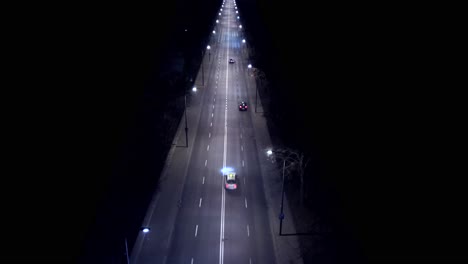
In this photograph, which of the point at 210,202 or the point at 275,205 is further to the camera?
the point at 210,202

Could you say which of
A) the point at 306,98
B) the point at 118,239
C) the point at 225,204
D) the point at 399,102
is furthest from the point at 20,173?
the point at 306,98

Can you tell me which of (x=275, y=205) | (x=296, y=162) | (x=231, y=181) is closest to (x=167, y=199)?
(x=231, y=181)

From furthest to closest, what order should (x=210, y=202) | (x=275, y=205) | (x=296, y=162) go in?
1. (x=210, y=202)
2. (x=275, y=205)
3. (x=296, y=162)

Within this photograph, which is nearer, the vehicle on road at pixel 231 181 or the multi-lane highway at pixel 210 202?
the multi-lane highway at pixel 210 202

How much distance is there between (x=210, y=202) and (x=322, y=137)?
40.0 ft

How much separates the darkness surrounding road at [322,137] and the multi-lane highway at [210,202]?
1.91 m

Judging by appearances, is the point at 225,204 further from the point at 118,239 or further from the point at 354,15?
the point at 354,15

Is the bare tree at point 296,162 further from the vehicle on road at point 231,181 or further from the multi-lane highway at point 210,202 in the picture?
the vehicle on road at point 231,181

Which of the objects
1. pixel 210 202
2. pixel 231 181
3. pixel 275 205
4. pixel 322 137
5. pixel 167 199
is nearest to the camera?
pixel 275 205

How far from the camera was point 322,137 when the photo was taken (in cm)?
2958

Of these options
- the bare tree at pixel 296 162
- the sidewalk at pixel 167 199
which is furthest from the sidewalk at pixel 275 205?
the sidewalk at pixel 167 199

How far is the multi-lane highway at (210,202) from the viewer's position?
20.6m

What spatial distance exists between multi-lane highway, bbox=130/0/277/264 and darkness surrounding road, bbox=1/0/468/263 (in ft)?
6.28

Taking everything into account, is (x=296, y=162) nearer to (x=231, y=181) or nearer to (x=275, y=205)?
(x=275, y=205)
